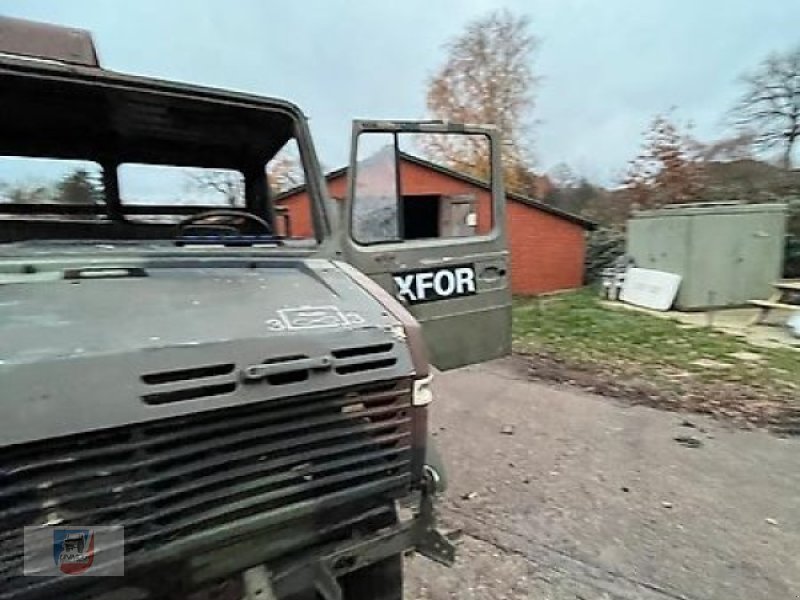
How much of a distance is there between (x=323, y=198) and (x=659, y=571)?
2493 mm

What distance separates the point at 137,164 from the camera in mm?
3168

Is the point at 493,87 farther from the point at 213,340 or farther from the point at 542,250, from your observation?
the point at 213,340

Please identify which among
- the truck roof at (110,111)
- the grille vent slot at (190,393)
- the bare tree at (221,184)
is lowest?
the grille vent slot at (190,393)

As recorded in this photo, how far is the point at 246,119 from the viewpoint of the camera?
2.86 m

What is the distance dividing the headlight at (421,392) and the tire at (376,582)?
0.69m

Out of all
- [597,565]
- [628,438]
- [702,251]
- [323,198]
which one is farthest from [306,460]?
[702,251]

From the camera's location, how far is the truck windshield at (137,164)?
263 cm

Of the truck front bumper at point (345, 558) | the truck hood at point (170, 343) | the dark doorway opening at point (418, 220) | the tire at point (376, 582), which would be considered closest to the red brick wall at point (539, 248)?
the dark doorway opening at point (418, 220)

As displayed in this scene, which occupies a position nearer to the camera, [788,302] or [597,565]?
[597,565]

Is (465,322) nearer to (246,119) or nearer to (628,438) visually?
(246,119)

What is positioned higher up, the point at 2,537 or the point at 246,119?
the point at 246,119

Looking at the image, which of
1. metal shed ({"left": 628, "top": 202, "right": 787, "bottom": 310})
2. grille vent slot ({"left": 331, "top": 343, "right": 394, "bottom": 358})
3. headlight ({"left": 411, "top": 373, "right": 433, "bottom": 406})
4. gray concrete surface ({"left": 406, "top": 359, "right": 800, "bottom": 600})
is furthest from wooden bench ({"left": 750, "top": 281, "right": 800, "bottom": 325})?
grille vent slot ({"left": 331, "top": 343, "right": 394, "bottom": 358})

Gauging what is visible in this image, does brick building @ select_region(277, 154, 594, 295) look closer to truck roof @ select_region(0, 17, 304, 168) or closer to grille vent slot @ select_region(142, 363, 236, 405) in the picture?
truck roof @ select_region(0, 17, 304, 168)

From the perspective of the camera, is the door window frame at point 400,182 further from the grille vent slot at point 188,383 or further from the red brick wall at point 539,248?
the red brick wall at point 539,248
